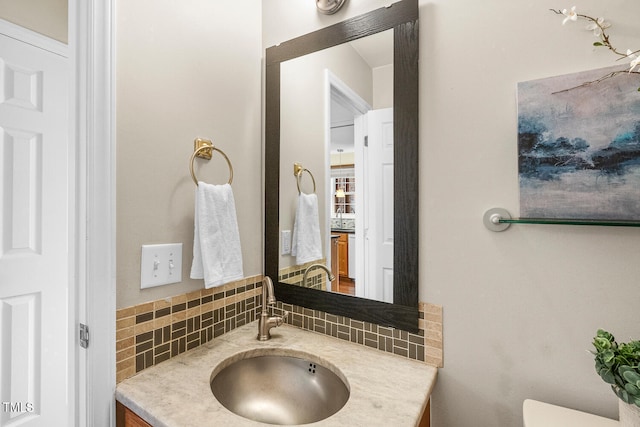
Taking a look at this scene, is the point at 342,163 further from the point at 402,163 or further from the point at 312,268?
the point at 312,268

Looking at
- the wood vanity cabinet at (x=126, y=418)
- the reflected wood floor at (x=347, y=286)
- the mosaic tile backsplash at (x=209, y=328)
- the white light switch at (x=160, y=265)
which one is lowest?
the wood vanity cabinet at (x=126, y=418)

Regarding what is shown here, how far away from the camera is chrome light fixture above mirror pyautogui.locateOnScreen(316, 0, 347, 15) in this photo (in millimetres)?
1141

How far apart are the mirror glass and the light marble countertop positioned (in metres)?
0.20

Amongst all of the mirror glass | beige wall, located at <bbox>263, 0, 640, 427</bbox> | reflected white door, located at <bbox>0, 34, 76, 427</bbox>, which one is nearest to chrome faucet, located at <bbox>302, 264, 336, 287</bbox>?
the mirror glass

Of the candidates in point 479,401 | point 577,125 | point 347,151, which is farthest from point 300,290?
point 577,125

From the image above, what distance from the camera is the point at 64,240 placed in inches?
67.4

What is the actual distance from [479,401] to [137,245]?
3.62 feet

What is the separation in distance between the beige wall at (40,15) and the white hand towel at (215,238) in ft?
4.73

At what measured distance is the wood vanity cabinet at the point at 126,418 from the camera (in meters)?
0.81

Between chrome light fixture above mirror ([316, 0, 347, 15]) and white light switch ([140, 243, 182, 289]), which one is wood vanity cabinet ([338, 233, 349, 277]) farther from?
chrome light fixture above mirror ([316, 0, 347, 15])

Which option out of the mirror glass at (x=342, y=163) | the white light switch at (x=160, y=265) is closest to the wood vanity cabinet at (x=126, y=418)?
the white light switch at (x=160, y=265)

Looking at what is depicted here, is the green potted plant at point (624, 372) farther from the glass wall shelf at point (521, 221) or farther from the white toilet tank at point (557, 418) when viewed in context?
the glass wall shelf at point (521, 221)

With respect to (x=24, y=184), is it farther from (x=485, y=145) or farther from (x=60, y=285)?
(x=485, y=145)

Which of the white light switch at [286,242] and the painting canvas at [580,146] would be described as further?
the white light switch at [286,242]
